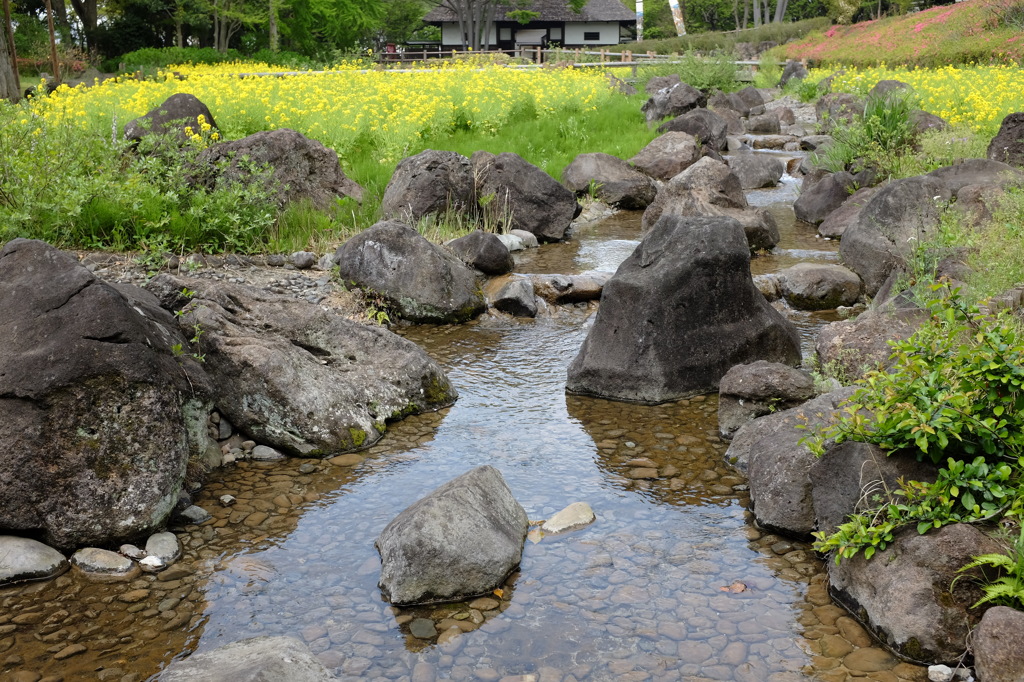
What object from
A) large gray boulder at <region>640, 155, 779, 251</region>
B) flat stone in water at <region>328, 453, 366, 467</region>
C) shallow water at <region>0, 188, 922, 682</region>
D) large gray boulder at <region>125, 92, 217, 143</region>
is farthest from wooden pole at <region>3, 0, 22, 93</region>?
shallow water at <region>0, 188, 922, 682</region>

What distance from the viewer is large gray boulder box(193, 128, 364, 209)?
1209 centimetres

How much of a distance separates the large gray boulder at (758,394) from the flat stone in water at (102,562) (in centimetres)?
450

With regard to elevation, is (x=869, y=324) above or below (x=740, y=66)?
below

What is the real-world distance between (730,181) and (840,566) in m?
10.1

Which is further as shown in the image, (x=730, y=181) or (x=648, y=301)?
(x=730, y=181)

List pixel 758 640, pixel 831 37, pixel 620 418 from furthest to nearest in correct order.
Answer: pixel 831 37 < pixel 620 418 < pixel 758 640

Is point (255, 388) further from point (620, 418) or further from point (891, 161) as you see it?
point (891, 161)

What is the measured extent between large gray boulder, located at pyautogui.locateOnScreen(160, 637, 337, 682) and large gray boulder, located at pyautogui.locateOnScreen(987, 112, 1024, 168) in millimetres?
13683

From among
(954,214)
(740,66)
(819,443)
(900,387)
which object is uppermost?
(740,66)

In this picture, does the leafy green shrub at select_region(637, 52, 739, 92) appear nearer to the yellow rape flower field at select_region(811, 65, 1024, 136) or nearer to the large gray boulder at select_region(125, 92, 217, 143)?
the yellow rape flower field at select_region(811, 65, 1024, 136)

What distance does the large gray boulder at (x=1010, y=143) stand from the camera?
44.8 feet

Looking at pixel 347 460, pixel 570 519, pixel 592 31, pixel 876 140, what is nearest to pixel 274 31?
pixel 592 31

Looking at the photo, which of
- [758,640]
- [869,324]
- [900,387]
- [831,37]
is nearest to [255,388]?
[758,640]

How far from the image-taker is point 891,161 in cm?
1539
